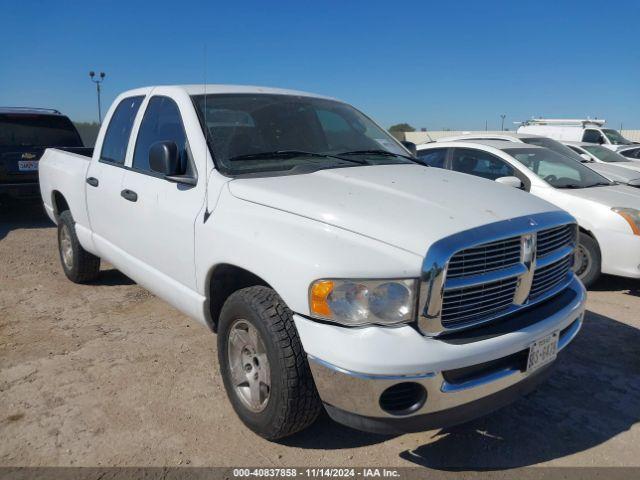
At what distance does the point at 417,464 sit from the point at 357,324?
95 cm

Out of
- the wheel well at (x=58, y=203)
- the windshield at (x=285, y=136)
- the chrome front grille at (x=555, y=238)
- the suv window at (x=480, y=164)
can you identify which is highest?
the windshield at (x=285, y=136)

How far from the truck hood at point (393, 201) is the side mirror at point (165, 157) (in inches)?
18.4

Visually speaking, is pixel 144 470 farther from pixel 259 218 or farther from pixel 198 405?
pixel 259 218

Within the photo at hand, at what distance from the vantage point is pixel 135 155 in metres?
3.93

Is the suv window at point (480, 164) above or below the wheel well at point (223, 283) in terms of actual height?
above

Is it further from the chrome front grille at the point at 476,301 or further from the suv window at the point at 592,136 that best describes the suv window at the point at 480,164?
the suv window at the point at 592,136

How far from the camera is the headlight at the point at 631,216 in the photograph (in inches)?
205

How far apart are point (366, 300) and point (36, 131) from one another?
8.53 meters

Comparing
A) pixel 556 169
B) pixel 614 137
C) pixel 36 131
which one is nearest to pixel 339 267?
pixel 556 169

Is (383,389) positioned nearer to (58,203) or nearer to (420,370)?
(420,370)

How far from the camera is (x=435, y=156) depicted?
23.5ft

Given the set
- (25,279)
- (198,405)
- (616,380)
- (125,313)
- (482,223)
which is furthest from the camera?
(25,279)

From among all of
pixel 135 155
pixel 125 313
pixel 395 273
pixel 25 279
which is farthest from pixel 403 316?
pixel 25 279

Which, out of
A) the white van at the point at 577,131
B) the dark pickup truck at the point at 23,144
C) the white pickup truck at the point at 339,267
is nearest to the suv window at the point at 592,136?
the white van at the point at 577,131
